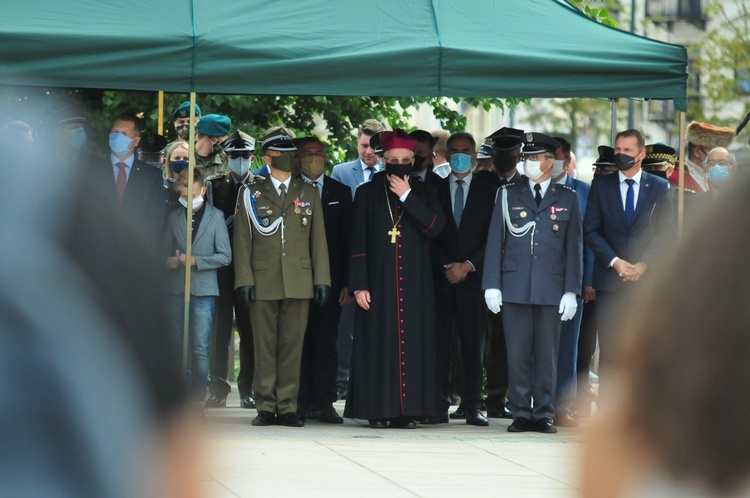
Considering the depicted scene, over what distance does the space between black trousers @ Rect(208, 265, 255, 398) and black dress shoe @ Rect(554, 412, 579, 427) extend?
2.53 m

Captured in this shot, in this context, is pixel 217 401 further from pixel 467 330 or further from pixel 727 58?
pixel 727 58

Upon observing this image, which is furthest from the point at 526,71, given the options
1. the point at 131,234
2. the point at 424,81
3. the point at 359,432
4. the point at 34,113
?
the point at 131,234

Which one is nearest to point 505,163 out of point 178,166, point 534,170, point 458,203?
point 458,203

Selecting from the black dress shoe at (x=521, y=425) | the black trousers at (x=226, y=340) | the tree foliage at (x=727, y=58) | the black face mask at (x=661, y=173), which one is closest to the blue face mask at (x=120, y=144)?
the black trousers at (x=226, y=340)

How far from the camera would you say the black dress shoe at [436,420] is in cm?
995

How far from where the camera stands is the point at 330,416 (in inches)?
393

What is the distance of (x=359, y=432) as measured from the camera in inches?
372

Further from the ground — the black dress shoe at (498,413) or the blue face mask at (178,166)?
the blue face mask at (178,166)

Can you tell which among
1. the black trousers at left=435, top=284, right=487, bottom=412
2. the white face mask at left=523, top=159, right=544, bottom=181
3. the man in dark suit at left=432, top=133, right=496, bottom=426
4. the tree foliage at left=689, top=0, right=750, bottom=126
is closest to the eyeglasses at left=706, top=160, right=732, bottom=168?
the white face mask at left=523, top=159, right=544, bottom=181

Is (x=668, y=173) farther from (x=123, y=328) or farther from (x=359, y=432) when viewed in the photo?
(x=123, y=328)

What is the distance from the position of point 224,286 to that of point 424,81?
290cm

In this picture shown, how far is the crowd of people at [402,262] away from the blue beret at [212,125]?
46cm

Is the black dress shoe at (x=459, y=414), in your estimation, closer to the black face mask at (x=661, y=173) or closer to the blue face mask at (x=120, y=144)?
the black face mask at (x=661, y=173)

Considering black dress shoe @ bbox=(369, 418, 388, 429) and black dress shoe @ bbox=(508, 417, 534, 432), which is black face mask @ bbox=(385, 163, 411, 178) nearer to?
black dress shoe @ bbox=(369, 418, 388, 429)
